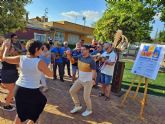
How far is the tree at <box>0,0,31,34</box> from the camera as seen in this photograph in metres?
19.1

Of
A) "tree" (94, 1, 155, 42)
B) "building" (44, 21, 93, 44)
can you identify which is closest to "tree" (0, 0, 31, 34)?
"tree" (94, 1, 155, 42)

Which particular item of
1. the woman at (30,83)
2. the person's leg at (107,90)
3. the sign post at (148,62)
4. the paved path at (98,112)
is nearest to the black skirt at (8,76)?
the paved path at (98,112)

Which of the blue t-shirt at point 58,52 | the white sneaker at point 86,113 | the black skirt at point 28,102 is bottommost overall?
the white sneaker at point 86,113

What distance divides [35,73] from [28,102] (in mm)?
479

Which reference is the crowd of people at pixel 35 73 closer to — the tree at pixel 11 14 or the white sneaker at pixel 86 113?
the white sneaker at pixel 86 113

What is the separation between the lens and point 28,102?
4176 millimetres

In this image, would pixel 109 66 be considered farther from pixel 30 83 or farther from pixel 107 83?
pixel 30 83

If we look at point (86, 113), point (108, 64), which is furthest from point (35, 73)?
point (108, 64)

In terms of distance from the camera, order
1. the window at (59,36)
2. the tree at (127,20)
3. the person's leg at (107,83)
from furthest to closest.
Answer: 1. the window at (59,36)
2. the tree at (127,20)
3. the person's leg at (107,83)

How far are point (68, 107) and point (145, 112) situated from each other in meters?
2.29

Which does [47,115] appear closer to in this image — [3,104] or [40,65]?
[3,104]

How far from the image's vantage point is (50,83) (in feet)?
34.5

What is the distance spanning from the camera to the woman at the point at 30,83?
4152 mm

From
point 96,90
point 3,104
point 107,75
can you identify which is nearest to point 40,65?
point 3,104
